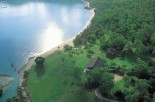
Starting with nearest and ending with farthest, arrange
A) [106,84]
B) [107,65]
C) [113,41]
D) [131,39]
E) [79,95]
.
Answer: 1. [106,84]
2. [79,95]
3. [107,65]
4. [113,41]
5. [131,39]

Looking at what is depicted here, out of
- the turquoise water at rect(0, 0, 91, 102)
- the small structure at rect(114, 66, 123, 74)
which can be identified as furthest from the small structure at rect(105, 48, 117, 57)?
the turquoise water at rect(0, 0, 91, 102)

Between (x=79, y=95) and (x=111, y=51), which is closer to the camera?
(x=79, y=95)

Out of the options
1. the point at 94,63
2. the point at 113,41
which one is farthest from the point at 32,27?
the point at 94,63

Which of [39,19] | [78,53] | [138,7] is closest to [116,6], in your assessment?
[138,7]

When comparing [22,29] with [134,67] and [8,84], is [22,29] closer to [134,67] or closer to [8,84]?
[8,84]

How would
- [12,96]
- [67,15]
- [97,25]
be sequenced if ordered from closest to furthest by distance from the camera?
[12,96] < [97,25] < [67,15]

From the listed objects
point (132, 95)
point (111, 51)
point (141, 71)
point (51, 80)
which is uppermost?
point (111, 51)

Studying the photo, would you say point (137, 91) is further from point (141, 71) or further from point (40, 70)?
point (40, 70)
